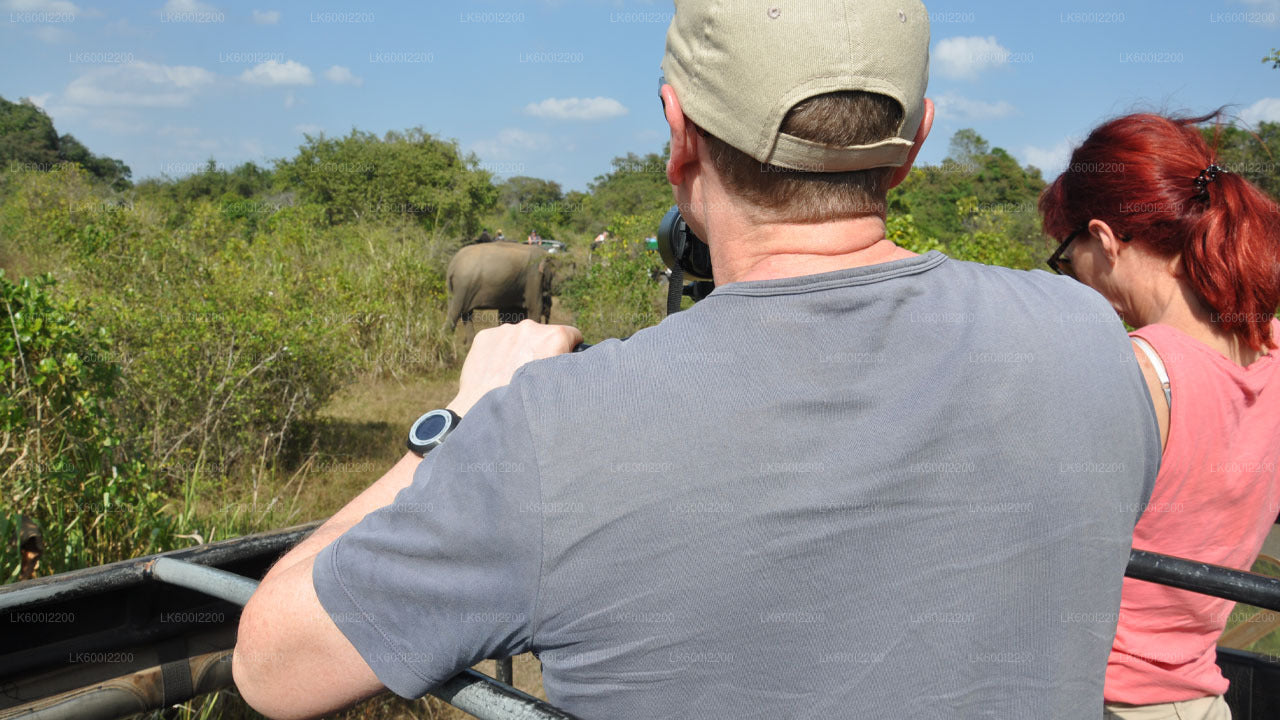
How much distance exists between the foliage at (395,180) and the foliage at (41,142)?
2732 cm

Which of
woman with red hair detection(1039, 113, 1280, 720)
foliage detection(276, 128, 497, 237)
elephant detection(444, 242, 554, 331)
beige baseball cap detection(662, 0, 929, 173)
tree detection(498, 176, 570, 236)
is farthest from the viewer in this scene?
tree detection(498, 176, 570, 236)

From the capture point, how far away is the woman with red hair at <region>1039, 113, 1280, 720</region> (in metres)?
1.46

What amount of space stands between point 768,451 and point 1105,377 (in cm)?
39

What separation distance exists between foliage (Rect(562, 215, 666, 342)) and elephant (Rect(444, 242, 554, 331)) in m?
1.72

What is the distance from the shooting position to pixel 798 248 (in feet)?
3.28

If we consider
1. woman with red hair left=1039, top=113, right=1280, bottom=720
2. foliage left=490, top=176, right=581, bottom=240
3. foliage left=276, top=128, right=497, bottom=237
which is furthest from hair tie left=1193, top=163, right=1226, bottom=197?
foliage left=490, top=176, right=581, bottom=240

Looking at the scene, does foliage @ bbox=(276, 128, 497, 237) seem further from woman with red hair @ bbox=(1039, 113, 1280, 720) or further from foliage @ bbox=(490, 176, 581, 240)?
woman with red hair @ bbox=(1039, 113, 1280, 720)

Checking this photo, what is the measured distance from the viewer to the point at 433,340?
11.3m

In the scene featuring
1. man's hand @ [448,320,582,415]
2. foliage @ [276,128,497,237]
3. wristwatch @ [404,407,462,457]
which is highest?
foliage @ [276,128,497,237]

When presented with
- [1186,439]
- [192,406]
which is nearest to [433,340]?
[192,406]

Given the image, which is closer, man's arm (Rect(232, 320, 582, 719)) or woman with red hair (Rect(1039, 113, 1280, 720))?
man's arm (Rect(232, 320, 582, 719))

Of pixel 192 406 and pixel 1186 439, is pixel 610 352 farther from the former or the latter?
pixel 192 406

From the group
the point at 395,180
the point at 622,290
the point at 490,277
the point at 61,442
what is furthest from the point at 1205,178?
the point at 395,180

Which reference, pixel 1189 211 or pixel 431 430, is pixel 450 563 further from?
pixel 1189 211
